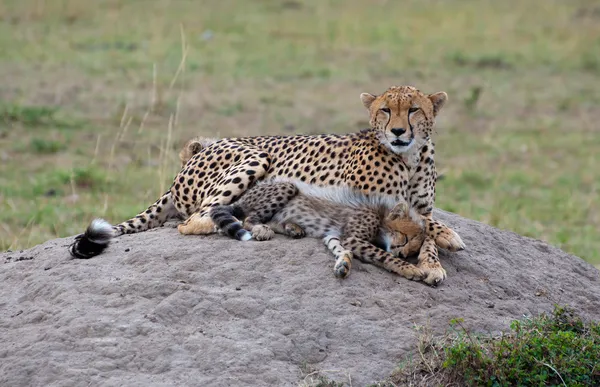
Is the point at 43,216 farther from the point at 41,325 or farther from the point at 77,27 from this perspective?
the point at 77,27

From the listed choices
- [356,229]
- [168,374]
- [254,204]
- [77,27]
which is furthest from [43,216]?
[77,27]

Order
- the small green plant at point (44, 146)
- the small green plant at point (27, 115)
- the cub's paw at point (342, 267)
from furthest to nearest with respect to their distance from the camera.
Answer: the small green plant at point (27, 115) < the small green plant at point (44, 146) < the cub's paw at point (342, 267)

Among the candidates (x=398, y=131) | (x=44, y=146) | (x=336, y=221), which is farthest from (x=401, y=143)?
(x=44, y=146)

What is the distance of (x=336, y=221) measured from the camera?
420cm

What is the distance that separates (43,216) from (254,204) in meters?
2.52

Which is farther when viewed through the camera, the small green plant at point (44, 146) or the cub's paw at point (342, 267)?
the small green plant at point (44, 146)

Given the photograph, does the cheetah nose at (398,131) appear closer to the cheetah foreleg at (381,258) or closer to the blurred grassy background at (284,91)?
the cheetah foreleg at (381,258)

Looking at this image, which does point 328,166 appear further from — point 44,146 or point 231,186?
point 44,146

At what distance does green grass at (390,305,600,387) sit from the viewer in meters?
3.33

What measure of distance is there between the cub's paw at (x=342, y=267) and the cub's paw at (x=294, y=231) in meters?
0.36

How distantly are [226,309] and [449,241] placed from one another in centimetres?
107

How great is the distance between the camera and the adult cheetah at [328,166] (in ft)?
13.7

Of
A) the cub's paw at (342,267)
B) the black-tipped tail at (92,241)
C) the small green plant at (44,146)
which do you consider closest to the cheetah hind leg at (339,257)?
the cub's paw at (342,267)

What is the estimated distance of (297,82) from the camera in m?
10.4
